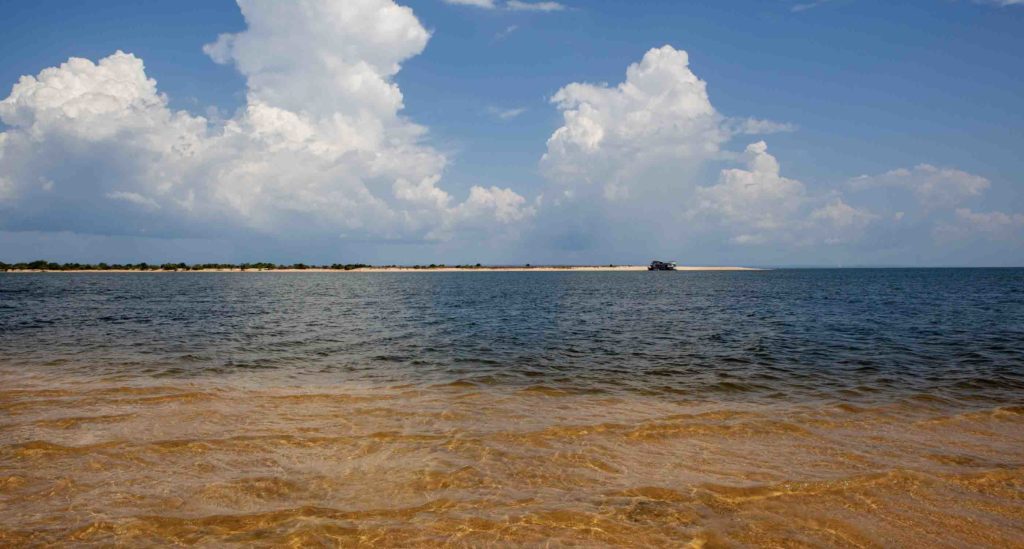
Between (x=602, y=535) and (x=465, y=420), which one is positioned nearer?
(x=602, y=535)

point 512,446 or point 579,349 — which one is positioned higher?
point 512,446

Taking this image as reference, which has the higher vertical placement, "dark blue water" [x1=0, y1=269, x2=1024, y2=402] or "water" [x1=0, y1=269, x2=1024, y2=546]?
"water" [x1=0, y1=269, x2=1024, y2=546]

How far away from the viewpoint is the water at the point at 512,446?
8242mm

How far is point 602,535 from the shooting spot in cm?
791

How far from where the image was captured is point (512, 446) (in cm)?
1221

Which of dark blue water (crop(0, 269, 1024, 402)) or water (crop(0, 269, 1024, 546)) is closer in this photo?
water (crop(0, 269, 1024, 546))

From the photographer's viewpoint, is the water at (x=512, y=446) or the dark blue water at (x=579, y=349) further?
the dark blue water at (x=579, y=349)

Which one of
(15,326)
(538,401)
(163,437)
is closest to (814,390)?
(538,401)

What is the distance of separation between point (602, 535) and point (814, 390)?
1430 centimetres

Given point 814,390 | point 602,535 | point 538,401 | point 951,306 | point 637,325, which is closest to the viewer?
point 602,535

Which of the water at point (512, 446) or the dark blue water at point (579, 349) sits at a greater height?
the water at point (512, 446)

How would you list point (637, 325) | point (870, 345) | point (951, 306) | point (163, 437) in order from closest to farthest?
point (163, 437)
point (870, 345)
point (637, 325)
point (951, 306)

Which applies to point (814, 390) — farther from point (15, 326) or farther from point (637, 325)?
point (15, 326)

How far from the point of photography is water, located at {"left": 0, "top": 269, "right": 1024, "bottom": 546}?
8.24 m
